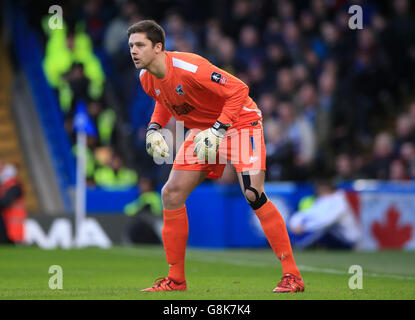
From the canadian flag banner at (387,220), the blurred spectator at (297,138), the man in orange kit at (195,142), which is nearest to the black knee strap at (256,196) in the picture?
the man in orange kit at (195,142)

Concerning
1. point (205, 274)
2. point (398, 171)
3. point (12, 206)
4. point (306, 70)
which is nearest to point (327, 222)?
point (398, 171)

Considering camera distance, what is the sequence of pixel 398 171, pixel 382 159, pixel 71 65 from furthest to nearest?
pixel 71 65, pixel 382 159, pixel 398 171

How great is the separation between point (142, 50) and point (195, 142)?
82 centimetres

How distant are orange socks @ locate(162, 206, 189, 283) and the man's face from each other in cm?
114

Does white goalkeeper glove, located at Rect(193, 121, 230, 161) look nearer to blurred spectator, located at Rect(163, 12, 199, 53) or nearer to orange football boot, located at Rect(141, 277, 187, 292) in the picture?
orange football boot, located at Rect(141, 277, 187, 292)

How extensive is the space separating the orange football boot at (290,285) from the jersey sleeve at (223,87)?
1230 millimetres

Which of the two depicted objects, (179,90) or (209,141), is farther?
(179,90)

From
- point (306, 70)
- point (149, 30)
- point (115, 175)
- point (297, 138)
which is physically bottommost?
point (149, 30)

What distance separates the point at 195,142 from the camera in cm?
654

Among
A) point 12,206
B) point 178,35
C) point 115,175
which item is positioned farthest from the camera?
point 178,35

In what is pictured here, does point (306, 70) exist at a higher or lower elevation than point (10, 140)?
higher

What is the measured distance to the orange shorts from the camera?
6.76 metres

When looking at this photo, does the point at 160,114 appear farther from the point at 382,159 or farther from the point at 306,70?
the point at 306,70
